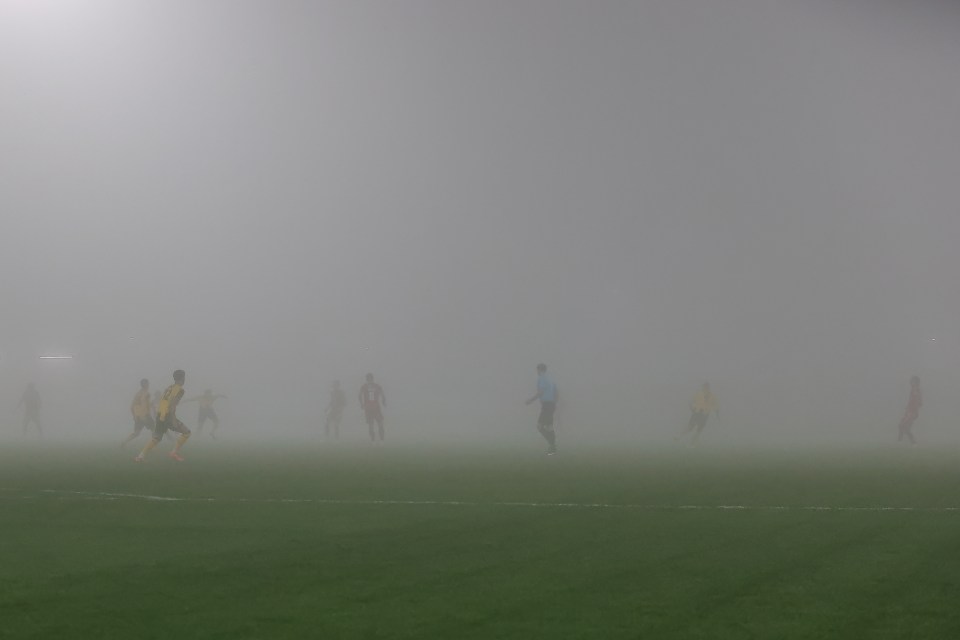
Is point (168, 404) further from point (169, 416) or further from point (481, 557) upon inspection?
point (481, 557)

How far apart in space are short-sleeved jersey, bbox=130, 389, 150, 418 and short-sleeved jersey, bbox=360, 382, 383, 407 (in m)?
6.43

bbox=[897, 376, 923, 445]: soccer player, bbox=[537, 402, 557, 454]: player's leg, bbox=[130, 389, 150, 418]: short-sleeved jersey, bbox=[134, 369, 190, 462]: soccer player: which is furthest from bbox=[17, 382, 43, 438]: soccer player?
bbox=[897, 376, 923, 445]: soccer player

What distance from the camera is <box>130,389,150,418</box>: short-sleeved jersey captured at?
3061 centimetres

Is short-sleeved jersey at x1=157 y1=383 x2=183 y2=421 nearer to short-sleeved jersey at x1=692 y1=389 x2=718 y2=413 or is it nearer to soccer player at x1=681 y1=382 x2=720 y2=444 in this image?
soccer player at x1=681 y1=382 x2=720 y2=444

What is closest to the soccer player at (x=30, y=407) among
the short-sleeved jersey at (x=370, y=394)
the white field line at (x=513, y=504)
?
the short-sleeved jersey at (x=370, y=394)

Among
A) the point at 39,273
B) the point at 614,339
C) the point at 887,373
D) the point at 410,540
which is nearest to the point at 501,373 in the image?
the point at 614,339

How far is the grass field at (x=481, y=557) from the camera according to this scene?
256 inches

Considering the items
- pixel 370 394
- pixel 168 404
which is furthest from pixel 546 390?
pixel 370 394

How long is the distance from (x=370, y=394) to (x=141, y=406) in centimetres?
736

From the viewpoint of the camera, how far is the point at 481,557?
8992 millimetres

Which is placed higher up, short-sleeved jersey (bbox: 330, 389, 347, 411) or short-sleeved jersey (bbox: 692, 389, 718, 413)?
short-sleeved jersey (bbox: 330, 389, 347, 411)

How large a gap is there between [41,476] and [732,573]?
1303 centimetres

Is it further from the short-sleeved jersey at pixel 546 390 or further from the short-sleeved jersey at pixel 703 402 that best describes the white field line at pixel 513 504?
the short-sleeved jersey at pixel 703 402

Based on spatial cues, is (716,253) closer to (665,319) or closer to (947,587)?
(665,319)
